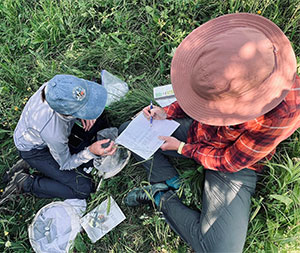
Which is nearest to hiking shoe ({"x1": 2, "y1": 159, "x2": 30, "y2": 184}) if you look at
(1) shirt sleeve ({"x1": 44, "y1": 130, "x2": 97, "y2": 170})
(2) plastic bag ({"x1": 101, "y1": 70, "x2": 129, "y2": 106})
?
(1) shirt sleeve ({"x1": 44, "y1": 130, "x2": 97, "y2": 170})

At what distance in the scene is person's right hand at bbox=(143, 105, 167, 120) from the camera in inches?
86.7

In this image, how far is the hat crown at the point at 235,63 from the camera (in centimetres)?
109

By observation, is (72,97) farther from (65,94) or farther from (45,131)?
(45,131)

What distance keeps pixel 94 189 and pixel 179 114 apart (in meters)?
1.14

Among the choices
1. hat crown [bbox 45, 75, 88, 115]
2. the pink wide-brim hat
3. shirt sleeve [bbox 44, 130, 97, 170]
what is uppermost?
the pink wide-brim hat

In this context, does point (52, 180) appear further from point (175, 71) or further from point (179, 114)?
point (175, 71)

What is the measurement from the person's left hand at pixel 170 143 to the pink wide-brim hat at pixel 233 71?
66cm

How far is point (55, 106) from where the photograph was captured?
69.3 inches

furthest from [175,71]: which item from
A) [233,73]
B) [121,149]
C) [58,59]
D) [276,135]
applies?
[58,59]

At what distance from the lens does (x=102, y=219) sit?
2.36m

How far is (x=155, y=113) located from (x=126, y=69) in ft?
2.86

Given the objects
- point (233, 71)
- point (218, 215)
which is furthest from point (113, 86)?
point (233, 71)

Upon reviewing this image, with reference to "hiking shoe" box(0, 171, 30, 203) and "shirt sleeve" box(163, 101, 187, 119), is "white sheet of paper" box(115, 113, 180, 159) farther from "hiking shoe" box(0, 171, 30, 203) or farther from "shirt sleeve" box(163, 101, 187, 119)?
"hiking shoe" box(0, 171, 30, 203)

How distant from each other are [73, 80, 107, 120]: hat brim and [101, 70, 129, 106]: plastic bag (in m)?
0.54
